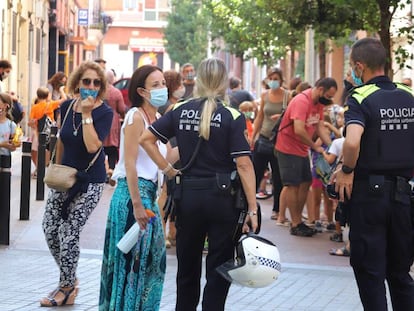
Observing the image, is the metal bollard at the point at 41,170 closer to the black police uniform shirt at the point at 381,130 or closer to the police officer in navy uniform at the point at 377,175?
the police officer in navy uniform at the point at 377,175

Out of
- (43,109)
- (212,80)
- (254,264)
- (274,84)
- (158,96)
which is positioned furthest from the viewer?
(43,109)

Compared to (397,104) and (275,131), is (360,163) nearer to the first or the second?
(397,104)

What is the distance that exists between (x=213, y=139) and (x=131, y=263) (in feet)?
3.55

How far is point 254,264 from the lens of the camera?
6.35 meters

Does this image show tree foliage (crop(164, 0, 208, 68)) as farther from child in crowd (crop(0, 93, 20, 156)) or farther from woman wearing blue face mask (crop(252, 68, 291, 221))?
child in crowd (crop(0, 93, 20, 156))

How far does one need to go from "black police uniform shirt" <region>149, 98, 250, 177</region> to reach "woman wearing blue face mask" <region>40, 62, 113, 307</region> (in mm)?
1577

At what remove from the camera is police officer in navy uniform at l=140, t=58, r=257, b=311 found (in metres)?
6.55

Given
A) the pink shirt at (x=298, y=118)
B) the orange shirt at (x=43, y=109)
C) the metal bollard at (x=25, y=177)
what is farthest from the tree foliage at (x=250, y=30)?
the metal bollard at (x=25, y=177)

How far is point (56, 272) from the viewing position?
9.73 meters

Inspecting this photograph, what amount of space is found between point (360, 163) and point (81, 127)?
95.0 inches

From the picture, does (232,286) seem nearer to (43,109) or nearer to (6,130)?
(6,130)

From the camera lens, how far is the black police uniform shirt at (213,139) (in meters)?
6.55

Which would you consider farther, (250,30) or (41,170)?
(250,30)

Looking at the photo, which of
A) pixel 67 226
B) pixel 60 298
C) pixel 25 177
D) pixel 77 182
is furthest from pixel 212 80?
pixel 25 177
